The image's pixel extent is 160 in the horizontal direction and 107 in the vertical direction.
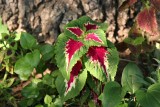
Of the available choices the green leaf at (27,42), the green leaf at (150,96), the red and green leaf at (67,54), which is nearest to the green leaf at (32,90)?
the green leaf at (27,42)

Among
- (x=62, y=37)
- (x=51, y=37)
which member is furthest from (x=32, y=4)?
(x=62, y=37)

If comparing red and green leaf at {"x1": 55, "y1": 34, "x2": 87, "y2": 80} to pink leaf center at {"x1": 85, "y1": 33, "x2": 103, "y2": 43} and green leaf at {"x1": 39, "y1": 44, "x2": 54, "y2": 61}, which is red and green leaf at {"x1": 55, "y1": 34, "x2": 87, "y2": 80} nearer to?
pink leaf center at {"x1": 85, "y1": 33, "x2": 103, "y2": 43}

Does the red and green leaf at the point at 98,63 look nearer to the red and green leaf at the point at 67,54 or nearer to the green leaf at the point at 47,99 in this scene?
the red and green leaf at the point at 67,54

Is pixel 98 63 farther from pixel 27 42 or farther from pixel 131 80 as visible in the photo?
pixel 27 42

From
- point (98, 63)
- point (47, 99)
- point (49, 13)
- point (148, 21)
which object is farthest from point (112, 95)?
point (49, 13)

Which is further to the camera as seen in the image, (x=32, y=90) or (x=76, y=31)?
(x=32, y=90)
